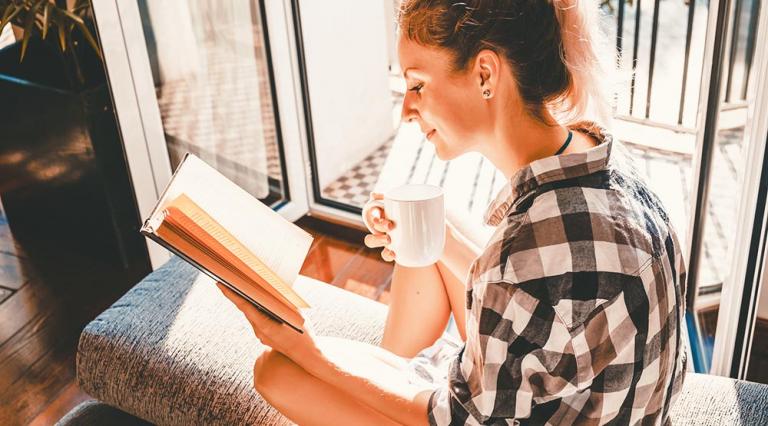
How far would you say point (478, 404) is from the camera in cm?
99

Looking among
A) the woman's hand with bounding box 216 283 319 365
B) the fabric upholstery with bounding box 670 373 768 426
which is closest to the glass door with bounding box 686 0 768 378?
the fabric upholstery with bounding box 670 373 768 426

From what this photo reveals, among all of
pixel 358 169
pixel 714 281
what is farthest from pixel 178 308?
pixel 358 169

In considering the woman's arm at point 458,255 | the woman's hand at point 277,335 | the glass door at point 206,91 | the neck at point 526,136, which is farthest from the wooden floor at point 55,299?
the neck at point 526,136

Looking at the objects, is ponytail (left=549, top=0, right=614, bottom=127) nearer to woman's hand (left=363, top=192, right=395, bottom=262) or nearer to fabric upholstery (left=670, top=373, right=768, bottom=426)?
woman's hand (left=363, top=192, right=395, bottom=262)

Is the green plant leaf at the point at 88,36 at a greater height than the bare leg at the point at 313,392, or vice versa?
the green plant leaf at the point at 88,36

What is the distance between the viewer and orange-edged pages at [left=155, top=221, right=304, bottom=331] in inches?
39.0

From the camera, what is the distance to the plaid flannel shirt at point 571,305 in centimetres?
92

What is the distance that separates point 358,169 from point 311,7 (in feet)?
2.33

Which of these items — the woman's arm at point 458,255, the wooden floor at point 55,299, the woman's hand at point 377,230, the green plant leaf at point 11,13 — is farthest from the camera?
the green plant leaf at point 11,13

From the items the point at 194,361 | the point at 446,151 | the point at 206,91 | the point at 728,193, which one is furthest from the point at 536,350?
the point at 206,91

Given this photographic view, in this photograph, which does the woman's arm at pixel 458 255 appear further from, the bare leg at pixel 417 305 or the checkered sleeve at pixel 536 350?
the checkered sleeve at pixel 536 350

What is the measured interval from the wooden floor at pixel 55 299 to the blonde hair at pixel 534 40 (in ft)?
4.46

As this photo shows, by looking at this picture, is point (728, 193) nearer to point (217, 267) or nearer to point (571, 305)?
point (571, 305)

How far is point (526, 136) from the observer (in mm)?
1053
